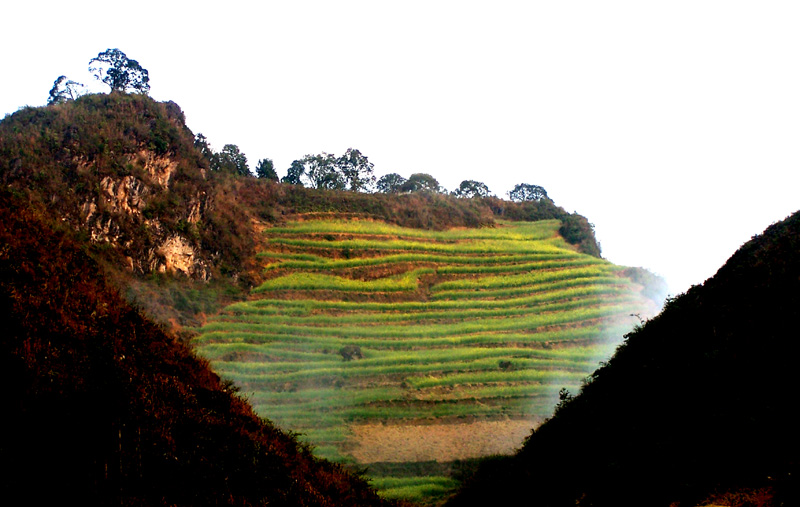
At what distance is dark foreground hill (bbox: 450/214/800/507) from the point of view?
546cm

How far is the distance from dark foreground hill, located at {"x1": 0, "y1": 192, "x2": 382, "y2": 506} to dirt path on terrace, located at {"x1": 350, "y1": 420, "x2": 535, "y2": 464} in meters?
8.12

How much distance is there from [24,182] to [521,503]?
81.2 ft

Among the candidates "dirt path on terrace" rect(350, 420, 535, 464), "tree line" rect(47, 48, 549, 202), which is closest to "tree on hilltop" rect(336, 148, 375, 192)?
"tree line" rect(47, 48, 549, 202)

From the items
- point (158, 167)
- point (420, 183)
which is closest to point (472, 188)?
point (420, 183)

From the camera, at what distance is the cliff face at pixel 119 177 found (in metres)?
26.4

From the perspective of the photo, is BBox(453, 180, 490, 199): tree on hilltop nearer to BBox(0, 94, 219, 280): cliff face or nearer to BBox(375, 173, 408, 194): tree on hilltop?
BBox(375, 173, 408, 194): tree on hilltop

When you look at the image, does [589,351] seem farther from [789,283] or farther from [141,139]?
[141,139]

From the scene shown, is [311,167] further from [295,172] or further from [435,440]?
[435,440]

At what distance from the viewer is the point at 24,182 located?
2547 cm

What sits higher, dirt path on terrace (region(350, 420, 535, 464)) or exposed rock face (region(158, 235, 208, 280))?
exposed rock face (region(158, 235, 208, 280))

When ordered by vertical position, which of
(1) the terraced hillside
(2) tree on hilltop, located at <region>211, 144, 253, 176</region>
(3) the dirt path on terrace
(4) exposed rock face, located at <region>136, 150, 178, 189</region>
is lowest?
(3) the dirt path on terrace

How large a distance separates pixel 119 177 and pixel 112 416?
25088mm

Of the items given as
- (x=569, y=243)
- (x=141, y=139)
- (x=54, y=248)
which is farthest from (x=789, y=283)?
(x=569, y=243)

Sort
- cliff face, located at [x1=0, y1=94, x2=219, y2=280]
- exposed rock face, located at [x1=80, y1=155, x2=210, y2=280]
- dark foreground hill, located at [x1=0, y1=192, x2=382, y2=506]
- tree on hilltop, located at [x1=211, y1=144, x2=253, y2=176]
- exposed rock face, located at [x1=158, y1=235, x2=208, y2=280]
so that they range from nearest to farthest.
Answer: dark foreground hill, located at [x1=0, y1=192, x2=382, y2=506] → cliff face, located at [x1=0, y1=94, x2=219, y2=280] → exposed rock face, located at [x1=80, y1=155, x2=210, y2=280] → exposed rock face, located at [x1=158, y1=235, x2=208, y2=280] → tree on hilltop, located at [x1=211, y1=144, x2=253, y2=176]
